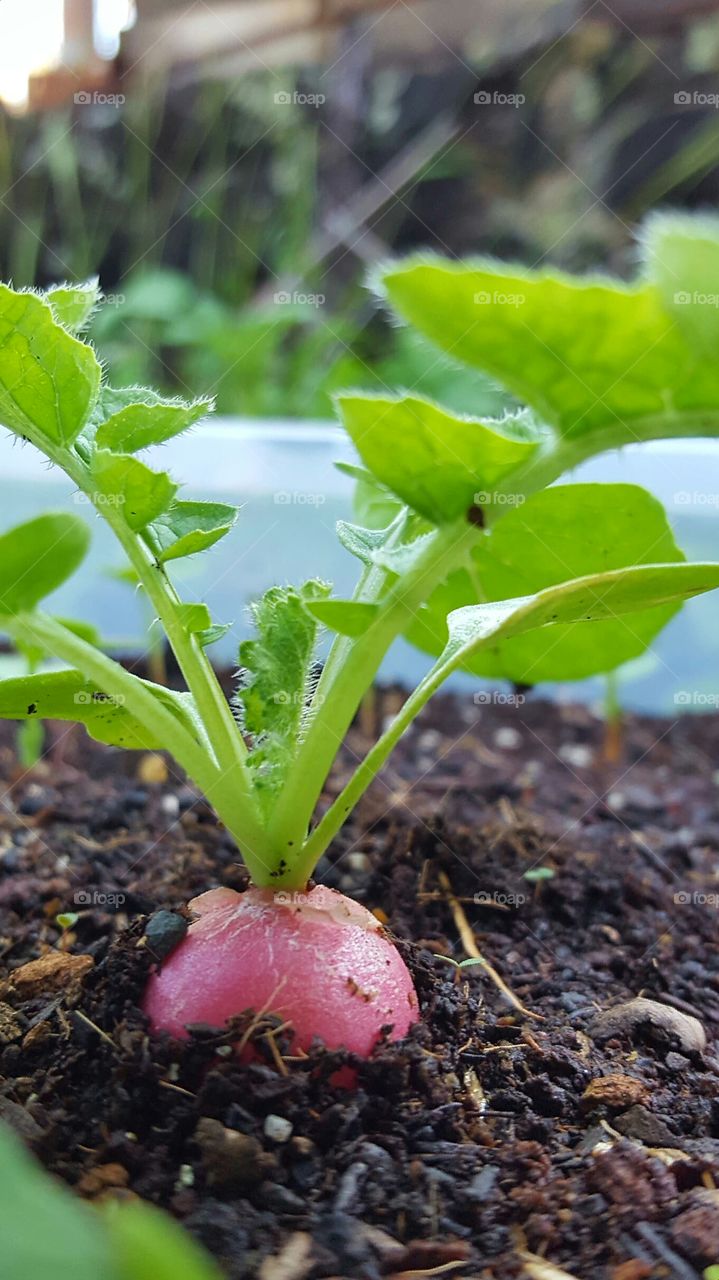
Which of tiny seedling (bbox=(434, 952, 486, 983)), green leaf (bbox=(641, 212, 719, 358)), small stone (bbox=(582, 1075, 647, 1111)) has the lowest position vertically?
small stone (bbox=(582, 1075, 647, 1111))

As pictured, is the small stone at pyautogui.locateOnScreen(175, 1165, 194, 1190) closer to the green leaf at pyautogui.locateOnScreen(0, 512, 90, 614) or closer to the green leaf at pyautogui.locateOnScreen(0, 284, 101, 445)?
the green leaf at pyautogui.locateOnScreen(0, 512, 90, 614)

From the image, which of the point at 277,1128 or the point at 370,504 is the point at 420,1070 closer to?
the point at 277,1128

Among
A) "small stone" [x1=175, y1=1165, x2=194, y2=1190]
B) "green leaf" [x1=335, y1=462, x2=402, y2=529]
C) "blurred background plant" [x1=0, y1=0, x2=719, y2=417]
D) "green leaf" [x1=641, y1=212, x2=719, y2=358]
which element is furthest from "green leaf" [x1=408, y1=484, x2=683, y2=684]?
"blurred background plant" [x1=0, y1=0, x2=719, y2=417]

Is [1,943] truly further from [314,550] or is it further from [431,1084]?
[314,550]

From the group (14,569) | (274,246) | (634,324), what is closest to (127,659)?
(14,569)

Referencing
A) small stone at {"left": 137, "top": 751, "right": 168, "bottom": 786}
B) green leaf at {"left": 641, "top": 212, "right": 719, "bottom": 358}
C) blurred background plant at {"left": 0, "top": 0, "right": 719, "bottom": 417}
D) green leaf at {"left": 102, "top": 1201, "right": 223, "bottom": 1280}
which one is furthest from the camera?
blurred background plant at {"left": 0, "top": 0, "right": 719, "bottom": 417}

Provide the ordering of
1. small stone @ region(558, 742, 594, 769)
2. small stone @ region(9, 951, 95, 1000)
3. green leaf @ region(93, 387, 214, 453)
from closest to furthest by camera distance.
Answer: green leaf @ region(93, 387, 214, 453) → small stone @ region(9, 951, 95, 1000) → small stone @ region(558, 742, 594, 769)

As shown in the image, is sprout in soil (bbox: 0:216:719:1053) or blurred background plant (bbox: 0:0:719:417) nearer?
Answer: sprout in soil (bbox: 0:216:719:1053)
